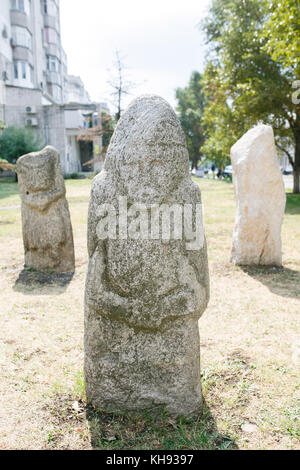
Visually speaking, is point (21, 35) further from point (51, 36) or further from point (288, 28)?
point (288, 28)

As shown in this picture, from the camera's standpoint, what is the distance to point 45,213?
655 cm

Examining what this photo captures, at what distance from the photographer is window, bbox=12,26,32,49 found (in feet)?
104

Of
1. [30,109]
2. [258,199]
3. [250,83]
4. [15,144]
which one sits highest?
[30,109]

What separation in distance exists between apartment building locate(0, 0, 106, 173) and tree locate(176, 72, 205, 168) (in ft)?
42.9

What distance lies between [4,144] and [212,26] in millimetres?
15261

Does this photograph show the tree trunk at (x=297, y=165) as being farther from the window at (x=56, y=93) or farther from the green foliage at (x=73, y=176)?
the window at (x=56, y=93)

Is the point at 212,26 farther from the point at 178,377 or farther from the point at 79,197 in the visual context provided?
the point at 178,377

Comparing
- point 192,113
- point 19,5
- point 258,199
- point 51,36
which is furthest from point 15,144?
point 192,113

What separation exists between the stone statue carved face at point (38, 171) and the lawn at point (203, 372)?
5.03 feet

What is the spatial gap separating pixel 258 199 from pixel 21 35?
32.2m

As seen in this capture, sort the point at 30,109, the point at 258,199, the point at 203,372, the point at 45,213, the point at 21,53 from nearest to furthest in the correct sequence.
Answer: the point at 203,372 < the point at 45,213 < the point at 258,199 < the point at 30,109 < the point at 21,53
